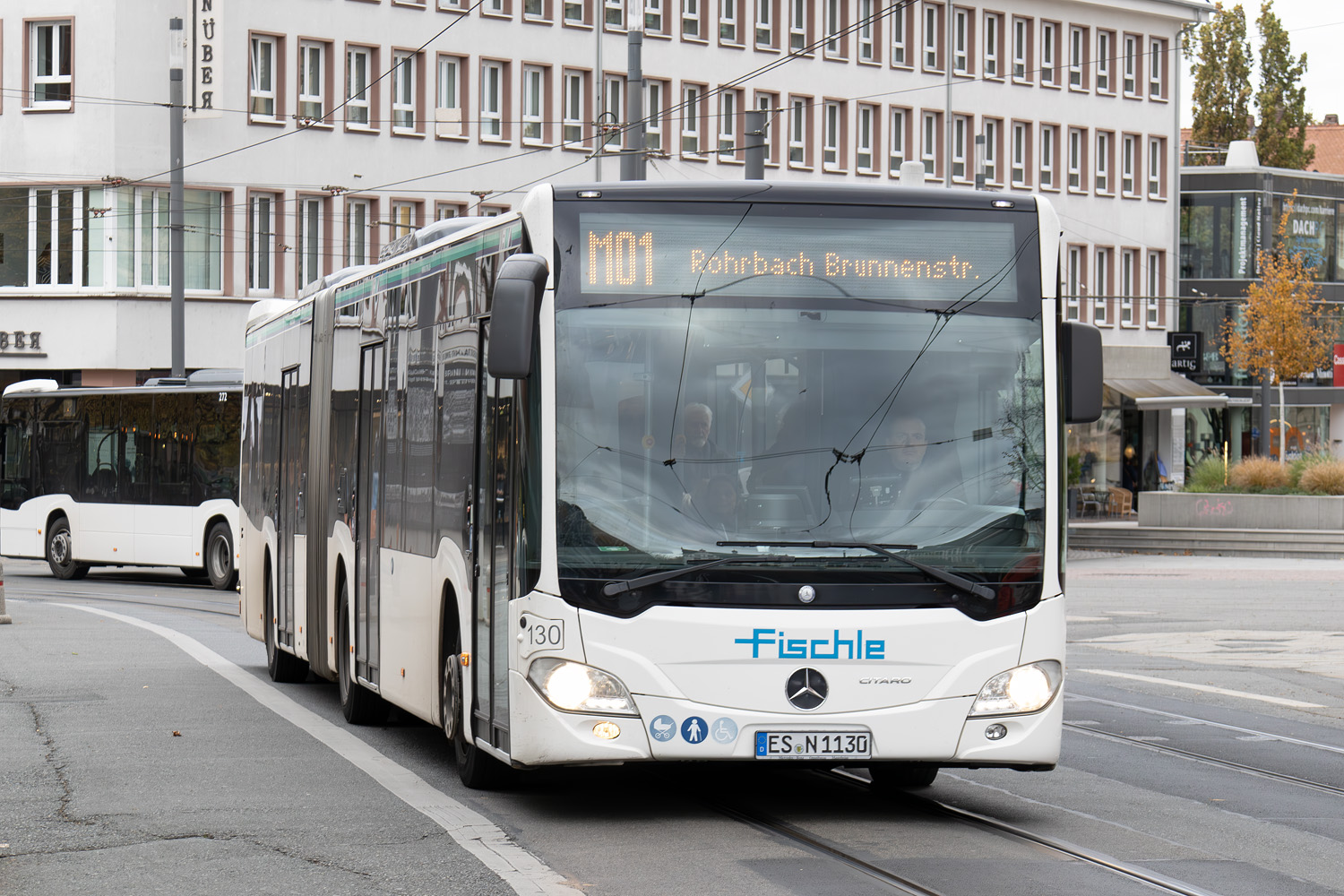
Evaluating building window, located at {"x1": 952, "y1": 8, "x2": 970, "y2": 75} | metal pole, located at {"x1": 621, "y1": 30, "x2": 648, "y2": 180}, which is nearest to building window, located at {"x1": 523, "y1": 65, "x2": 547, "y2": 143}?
building window, located at {"x1": 952, "y1": 8, "x2": 970, "y2": 75}

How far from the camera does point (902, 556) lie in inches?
349

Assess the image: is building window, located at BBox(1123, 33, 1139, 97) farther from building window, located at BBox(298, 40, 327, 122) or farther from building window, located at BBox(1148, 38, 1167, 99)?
building window, located at BBox(298, 40, 327, 122)

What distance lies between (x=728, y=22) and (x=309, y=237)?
13963 mm

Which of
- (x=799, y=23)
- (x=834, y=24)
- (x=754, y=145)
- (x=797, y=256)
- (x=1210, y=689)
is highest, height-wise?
(x=834, y=24)

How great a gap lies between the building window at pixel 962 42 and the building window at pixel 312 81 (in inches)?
844

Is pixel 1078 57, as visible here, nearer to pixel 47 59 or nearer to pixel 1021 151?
pixel 1021 151

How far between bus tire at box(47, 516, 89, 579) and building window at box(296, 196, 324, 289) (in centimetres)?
1689

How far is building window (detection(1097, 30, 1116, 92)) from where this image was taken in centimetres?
6794

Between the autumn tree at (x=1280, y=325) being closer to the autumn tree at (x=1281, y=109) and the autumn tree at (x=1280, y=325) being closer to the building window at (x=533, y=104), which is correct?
the building window at (x=533, y=104)

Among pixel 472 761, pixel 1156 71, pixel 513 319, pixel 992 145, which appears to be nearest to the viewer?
pixel 513 319

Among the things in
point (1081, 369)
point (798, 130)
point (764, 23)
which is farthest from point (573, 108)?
point (1081, 369)

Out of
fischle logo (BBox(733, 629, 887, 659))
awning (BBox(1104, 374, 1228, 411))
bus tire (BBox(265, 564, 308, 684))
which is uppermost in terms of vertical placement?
awning (BBox(1104, 374, 1228, 411))

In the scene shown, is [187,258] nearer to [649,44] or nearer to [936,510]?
[649,44]

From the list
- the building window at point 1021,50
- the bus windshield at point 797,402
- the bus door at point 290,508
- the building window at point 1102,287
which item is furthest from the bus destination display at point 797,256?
the building window at point 1102,287
